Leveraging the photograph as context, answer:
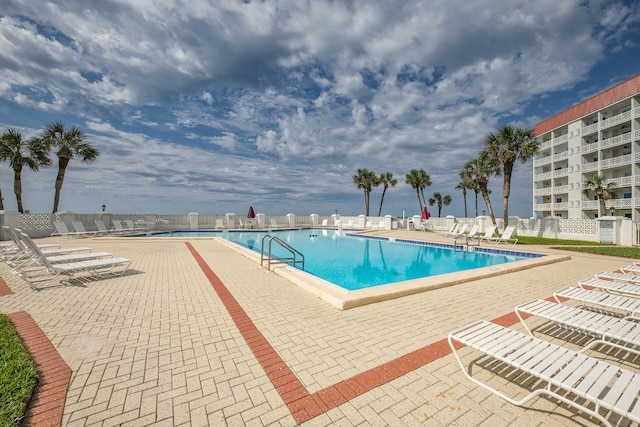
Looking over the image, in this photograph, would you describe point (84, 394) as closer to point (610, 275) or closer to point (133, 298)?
point (133, 298)

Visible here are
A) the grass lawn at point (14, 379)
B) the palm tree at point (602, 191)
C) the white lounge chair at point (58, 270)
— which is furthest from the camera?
the palm tree at point (602, 191)

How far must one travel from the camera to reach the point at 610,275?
19.1 ft

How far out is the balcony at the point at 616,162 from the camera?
28.1 metres

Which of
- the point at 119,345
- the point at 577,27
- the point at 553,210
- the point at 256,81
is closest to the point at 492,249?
the point at 577,27

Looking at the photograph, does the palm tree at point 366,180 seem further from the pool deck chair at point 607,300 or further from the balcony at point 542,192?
the pool deck chair at point 607,300

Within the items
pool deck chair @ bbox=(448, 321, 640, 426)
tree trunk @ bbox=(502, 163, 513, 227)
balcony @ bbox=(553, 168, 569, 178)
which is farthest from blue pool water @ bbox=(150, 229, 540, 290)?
balcony @ bbox=(553, 168, 569, 178)

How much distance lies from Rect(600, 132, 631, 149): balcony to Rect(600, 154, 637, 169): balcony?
1551 millimetres

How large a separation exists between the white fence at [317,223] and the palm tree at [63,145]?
329 centimetres

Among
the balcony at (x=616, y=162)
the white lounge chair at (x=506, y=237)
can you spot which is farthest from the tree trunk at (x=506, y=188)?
the balcony at (x=616, y=162)

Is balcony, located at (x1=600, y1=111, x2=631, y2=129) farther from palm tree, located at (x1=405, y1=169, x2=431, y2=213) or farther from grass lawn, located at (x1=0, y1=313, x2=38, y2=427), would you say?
grass lawn, located at (x1=0, y1=313, x2=38, y2=427)

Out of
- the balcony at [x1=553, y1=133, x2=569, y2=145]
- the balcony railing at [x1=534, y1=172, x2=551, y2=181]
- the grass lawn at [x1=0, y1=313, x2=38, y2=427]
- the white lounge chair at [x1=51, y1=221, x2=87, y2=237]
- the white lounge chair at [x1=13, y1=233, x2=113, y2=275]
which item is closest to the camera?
the grass lawn at [x1=0, y1=313, x2=38, y2=427]

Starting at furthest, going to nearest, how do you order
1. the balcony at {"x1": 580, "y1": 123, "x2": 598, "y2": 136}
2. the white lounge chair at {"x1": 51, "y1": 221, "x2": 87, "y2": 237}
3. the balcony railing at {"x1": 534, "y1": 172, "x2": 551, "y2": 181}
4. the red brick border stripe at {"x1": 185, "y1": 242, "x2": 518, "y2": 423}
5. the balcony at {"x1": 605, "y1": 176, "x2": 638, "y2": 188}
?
the balcony railing at {"x1": 534, "y1": 172, "x2": 551, "y2": 181} < the balcony at {"x1": 580, "y1": 123, "x2": 598, "y2": 136} < the balcony at {"x1": 605, "y1": 176, "x2": 638, "y2": 188} < the white lounge chair at {"x1": 51, "y1": 221, "x2": 87, "y2": 237} < the red brick border stripe at {"x1": 185, "y1": 242, "x2": 518, "y2": 423}

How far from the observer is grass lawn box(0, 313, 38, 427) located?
206cm

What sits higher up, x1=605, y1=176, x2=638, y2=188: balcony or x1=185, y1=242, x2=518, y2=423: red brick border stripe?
x1=605, y1=176, x2=638, y2=188: balcony
